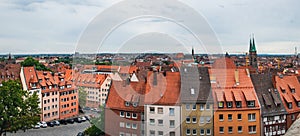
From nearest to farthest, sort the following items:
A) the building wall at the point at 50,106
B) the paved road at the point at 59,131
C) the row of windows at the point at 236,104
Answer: the row of windows at the point at 236,104
the paved road at the point at 59,131
the building wall at the point at 50,106

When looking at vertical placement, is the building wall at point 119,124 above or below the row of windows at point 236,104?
below

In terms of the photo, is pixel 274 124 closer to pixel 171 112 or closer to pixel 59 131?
pixel 171 112

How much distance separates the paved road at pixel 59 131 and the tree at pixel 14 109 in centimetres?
Result: 539

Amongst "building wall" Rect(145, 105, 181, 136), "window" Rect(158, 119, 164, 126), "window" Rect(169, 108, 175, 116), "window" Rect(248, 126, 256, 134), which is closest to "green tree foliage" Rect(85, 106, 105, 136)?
"building wall" Rect(145, 105, 181, 136)

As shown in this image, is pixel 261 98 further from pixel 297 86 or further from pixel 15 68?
pixel 15 68

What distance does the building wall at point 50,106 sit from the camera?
33281 mm

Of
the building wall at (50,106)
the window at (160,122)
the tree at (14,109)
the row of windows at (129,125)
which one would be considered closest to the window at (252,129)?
the window at (160,122)

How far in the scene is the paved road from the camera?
88.8 feet

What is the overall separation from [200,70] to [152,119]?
450cm

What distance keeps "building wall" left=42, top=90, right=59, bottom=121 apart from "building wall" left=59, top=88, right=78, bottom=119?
0.49m

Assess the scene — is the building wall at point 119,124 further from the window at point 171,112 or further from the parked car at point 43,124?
the parked car at point 43,124

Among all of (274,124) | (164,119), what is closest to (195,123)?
(164,119)

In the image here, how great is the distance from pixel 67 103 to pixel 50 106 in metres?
2.07

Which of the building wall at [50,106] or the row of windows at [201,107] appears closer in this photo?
the row of windows at [201,107]
